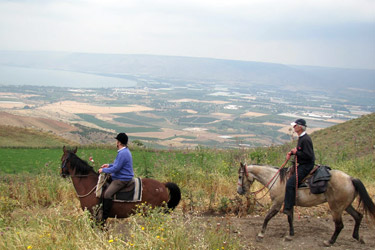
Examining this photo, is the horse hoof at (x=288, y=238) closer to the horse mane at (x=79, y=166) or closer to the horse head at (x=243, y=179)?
the horse head at (x=243, y=179)

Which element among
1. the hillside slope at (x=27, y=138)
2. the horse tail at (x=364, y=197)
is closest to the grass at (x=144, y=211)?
the horse tail at (x=364, y=197)

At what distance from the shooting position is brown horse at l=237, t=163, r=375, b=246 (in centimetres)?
694

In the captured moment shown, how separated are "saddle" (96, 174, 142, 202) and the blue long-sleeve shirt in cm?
25

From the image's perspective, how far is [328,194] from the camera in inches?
279

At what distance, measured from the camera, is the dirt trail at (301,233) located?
6898mm

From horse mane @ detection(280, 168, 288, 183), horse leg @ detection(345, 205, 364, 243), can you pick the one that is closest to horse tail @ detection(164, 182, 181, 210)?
horse mane @ detection(280, 168, 288, 183)

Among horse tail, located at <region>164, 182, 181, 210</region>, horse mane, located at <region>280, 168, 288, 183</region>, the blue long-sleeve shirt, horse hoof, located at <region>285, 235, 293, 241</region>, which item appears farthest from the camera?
horse tail, located at <region>164, 182, 181, 210</region>

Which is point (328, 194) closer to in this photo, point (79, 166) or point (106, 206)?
point (106, 206)

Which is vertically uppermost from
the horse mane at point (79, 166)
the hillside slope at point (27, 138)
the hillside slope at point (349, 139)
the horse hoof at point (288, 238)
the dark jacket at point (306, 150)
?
the dark jacket at point (306, 150)

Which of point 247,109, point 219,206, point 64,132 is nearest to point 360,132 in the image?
point 219,206

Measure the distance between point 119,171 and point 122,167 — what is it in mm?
126

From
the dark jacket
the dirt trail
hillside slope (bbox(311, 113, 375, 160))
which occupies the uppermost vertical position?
the dark jacket

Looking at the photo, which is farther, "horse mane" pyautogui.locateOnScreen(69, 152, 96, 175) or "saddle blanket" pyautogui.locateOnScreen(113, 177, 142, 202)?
"horse mane" pyautogui.locateOnScreen(69, 152, 96, 175)

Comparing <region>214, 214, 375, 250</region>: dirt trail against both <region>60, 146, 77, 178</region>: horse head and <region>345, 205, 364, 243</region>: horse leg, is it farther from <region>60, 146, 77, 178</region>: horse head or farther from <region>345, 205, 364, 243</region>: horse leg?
<region>60, 146, 77, 178</region>: horse head
